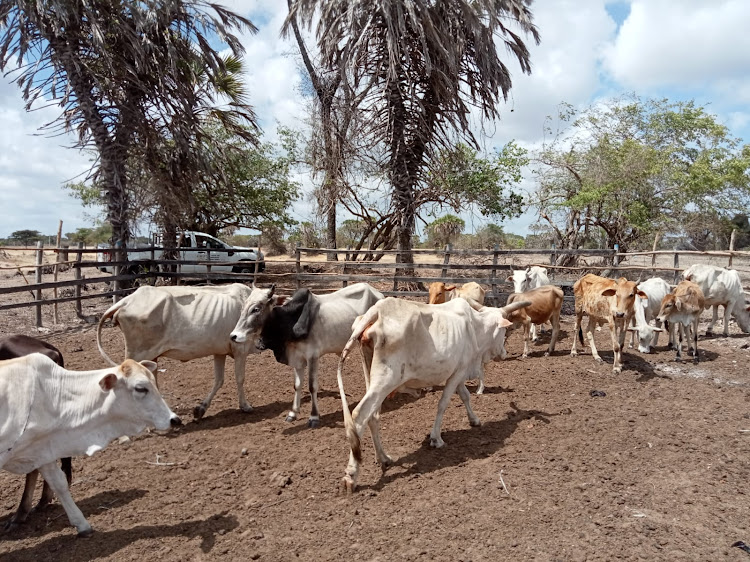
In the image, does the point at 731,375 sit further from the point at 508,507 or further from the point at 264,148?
the point at 264,148

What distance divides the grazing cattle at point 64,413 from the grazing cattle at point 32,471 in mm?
343

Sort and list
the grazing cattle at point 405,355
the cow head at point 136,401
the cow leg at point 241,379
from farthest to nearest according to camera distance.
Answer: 1. the cow leg at point 241,379
2. the grazing cattle at point 405,355
3. the cow head at point 136,401

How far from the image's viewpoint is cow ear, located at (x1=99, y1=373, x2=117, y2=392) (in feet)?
14.2

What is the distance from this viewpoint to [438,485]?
16.2 feet

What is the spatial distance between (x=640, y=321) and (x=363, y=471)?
6915mm

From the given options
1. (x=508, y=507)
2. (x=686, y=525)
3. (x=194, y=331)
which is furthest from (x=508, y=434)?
(x=194, y=331)

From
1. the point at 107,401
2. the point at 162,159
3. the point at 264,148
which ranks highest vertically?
the point at 264,148

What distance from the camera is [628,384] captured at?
26.5ft

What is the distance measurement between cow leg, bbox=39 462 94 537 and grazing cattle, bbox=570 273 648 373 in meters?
7.61

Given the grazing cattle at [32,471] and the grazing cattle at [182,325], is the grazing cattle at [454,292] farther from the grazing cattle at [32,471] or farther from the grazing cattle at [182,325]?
the grazing cattle at [32,471]

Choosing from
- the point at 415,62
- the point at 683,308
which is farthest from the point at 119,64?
the point at 683,308

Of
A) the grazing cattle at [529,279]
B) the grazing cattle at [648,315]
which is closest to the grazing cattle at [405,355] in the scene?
the grazing cattle at [648,315]

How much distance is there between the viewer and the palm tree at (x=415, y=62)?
14.8m

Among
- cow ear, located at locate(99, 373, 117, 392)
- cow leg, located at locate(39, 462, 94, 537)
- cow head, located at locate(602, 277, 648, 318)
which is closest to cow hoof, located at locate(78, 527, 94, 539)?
cow leg, located at locate(39, 462, 94, 537)
